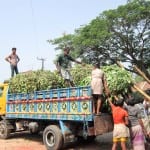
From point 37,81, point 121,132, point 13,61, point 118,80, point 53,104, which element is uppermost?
point 13,61

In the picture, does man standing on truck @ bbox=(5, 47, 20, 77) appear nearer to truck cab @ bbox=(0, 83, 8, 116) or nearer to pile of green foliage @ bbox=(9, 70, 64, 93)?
truck cab @ bbox=(0, 83, 8, 116)

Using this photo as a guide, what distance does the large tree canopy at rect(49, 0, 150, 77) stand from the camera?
2591 cm

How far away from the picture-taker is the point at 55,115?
10.3m

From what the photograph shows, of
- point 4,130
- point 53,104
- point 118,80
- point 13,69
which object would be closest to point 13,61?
point 13,69

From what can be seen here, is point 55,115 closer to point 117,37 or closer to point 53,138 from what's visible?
point 53,138

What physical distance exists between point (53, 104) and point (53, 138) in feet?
3.10

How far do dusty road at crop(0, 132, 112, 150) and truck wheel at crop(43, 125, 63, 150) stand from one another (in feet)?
1.65

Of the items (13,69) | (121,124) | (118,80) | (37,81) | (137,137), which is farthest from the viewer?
(13,69)

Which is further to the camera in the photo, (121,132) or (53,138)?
(53,138)

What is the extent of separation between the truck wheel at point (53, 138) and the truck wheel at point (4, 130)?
263cm

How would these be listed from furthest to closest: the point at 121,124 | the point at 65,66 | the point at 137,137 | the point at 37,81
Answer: the point at 37,81, the point at 65,66, the point at 121,124, the point at 137,137

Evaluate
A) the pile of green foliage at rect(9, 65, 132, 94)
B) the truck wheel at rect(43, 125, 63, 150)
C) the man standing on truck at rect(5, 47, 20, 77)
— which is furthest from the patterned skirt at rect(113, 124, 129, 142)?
the man standing on truck at rect(5, 47, 20, 77)

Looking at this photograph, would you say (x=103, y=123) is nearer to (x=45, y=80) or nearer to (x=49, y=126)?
(x=49, y=126)

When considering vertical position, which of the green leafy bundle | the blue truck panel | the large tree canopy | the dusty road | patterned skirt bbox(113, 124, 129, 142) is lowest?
the dusty road
